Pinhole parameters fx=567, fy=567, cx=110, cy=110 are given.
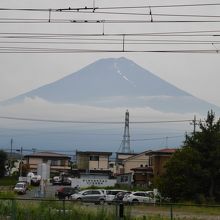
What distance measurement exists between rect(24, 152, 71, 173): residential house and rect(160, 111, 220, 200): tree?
215 feet

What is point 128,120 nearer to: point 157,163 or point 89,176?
point 89,176

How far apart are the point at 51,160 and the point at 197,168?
70.6 metres

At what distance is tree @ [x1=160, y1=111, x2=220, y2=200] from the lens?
154 ft

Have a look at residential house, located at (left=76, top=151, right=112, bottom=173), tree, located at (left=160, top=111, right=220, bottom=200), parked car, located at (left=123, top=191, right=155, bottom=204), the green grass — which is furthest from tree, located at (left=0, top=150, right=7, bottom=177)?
tree, located at (left=160, top=111, right=220, bottom=200)

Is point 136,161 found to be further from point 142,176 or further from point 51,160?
point 51,160

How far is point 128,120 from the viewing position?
107438 millimetres

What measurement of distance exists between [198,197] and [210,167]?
2767 millimetres

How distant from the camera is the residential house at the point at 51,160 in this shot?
367 feet

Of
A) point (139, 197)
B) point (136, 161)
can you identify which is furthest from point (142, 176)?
point (139, 197)

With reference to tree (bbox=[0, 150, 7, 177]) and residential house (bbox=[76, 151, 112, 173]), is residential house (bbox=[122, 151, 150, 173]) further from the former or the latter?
tree (bbox=[0, 150, 7, 177])

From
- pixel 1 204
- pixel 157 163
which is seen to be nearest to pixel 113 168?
pixel 157 163

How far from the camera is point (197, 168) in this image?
154 feet

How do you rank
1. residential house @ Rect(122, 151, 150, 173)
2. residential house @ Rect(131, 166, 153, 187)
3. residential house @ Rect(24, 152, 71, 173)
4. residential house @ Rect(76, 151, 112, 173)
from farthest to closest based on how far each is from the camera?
1. residential house @ Rect(24, 152, 71, 173)
2. residential house @ Rect(76, 151, 112, 173)
3. residential house @ Rect(122, 151, 150, 173)
4. residential house @ Rect(131, 166, 153, 187)

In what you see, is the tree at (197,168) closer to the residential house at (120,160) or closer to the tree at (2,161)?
the tree at (2,161)
